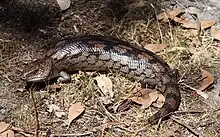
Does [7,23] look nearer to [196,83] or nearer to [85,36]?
[85,36]

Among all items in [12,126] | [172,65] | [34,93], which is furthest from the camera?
[172,65]

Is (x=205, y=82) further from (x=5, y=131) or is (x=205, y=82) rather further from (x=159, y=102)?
(x=5, y=131)

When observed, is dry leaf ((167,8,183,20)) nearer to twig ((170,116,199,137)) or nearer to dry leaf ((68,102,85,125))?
twig ((170,116,199,137))

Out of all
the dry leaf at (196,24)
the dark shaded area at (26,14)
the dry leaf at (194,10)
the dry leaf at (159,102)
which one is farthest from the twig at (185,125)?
the dark shaded area at (26,14)

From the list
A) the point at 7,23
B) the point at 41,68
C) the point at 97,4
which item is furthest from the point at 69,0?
the point at 41,68

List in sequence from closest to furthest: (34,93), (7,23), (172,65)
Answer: (34,93) → (172,65) → (7,23)

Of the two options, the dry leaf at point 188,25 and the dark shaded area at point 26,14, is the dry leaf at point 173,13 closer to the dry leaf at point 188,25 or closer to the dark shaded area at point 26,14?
the dry leaf at point 188,25

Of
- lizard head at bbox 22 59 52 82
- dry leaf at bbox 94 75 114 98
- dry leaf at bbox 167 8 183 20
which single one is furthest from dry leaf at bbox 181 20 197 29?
lizard head at bbox 22 59 52 82
